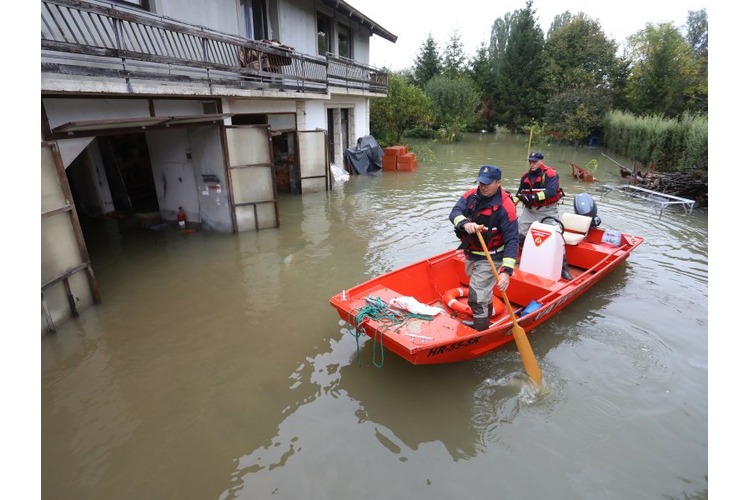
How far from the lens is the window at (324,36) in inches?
672

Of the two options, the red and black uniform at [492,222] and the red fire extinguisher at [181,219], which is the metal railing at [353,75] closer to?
the red fire extinguisher at [181,219]

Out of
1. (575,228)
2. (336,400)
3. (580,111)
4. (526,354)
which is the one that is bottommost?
(336,400)

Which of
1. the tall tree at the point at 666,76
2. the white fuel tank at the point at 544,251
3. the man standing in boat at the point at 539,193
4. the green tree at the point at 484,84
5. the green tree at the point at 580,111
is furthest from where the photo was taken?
the green tree at the point at 484,84

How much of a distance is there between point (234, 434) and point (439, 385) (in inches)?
93.5

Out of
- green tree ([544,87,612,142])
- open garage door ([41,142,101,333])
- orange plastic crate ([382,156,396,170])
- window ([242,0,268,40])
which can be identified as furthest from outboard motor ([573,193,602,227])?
green tree ([544,87,612,142])

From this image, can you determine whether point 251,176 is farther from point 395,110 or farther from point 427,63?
point 427,63

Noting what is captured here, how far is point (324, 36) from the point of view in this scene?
17.4m

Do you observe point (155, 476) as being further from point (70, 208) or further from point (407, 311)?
point (70, 208)

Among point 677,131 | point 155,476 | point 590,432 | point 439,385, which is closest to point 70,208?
point 155,476

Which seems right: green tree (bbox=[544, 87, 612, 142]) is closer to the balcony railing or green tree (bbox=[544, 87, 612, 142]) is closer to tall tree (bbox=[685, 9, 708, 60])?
the balcony railing

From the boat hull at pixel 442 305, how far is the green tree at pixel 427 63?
1569 inches

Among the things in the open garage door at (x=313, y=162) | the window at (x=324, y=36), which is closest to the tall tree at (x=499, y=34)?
the window at (x=324, y=36)

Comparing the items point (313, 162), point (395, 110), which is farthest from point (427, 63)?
point (313, 162)

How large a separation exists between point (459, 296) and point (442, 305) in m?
0.31
